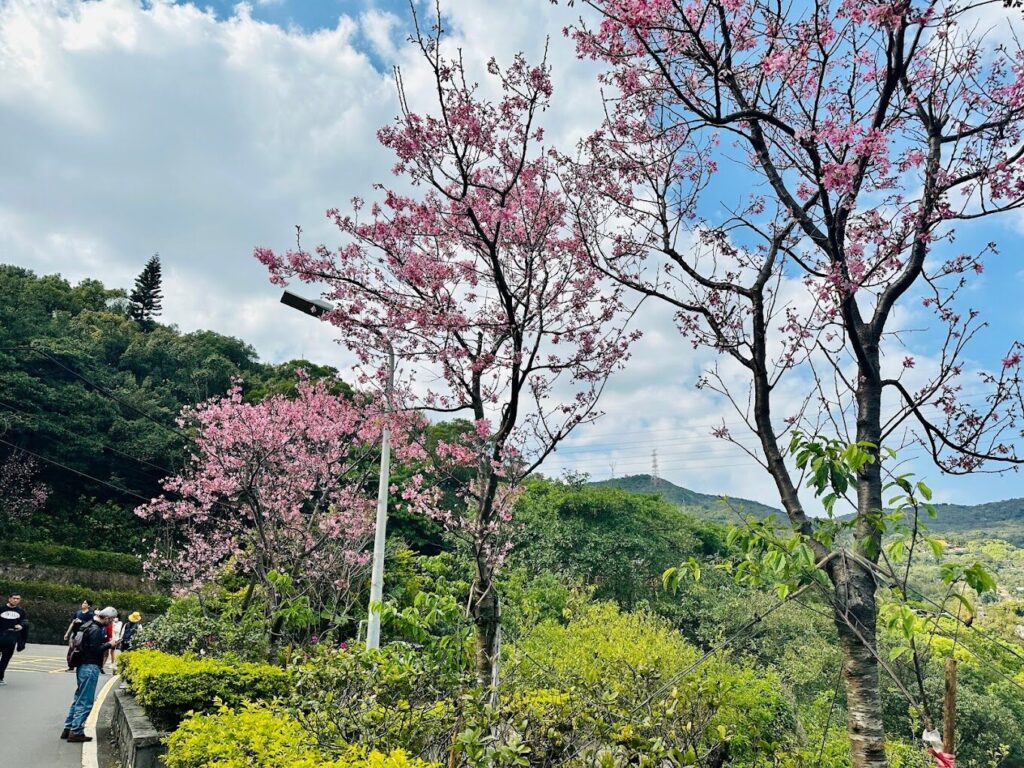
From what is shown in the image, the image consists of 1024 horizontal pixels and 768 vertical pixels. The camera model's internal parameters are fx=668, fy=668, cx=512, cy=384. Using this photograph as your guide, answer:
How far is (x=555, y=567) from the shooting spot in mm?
23094

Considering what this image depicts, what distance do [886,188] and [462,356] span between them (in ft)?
9.81

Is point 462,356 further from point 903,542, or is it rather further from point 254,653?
point 254,653

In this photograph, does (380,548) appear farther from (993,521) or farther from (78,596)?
(993,521)

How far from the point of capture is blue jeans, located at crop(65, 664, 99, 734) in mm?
7152

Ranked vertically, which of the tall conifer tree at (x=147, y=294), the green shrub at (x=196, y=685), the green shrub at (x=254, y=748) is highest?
the tall conifer tree at (x=147, y=294)

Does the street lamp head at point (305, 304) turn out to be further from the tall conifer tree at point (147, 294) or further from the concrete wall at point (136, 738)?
the tall conifer tree at point (147, 294)

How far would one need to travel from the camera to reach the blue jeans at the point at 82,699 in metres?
7.15

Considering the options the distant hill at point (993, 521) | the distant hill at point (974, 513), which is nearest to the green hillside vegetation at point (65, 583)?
the distant hill at point (974, 513)

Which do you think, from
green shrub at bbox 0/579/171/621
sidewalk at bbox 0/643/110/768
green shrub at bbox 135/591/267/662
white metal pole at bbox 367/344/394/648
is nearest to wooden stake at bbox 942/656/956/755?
white metal pole at bbox 367/344/394/648

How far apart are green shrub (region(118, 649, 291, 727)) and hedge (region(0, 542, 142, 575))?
20.2 metres

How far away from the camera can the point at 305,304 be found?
25.1 ft

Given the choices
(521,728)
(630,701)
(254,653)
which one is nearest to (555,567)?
(254,653)

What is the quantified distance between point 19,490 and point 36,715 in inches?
839

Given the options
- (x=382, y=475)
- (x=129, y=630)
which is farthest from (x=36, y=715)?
(x=129, y=630)
